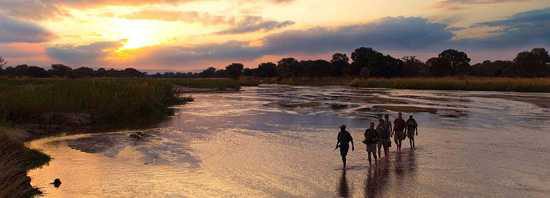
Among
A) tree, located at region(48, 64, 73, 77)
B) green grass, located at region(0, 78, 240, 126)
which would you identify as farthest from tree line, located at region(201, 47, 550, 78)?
green grass, located at region(0, 78, 240, 126)

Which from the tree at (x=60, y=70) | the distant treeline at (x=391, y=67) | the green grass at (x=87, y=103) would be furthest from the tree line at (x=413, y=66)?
the green grass at (x=87, y=103)

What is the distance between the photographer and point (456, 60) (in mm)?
158125

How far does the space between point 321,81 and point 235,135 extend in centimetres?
14357

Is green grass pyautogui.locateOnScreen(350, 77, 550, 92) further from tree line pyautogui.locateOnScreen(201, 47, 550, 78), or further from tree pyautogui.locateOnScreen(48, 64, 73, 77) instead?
tree pyautogui.locateOnScreen(48, 64, 73, 77)

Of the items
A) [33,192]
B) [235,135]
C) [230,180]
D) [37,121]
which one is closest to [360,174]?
[230,180]

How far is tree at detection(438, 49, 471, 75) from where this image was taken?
157500 mm

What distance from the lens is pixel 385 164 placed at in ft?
63.6

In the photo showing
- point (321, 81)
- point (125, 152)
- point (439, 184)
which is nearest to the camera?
point (439, 184)

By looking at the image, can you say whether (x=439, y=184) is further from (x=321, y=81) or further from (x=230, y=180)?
(x=321, y=81)

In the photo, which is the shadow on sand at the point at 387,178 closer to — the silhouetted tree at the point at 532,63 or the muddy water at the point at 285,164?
the muddy water at the point at 285,164

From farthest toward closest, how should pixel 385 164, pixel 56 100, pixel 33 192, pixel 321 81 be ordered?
pixel 321 81
pixel 56 100
pixel 385 164
pixel 33 192

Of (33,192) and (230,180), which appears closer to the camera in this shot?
(33,192)

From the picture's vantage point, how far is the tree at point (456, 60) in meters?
158

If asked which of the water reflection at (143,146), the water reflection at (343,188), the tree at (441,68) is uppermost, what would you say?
the tree at (441,68)
